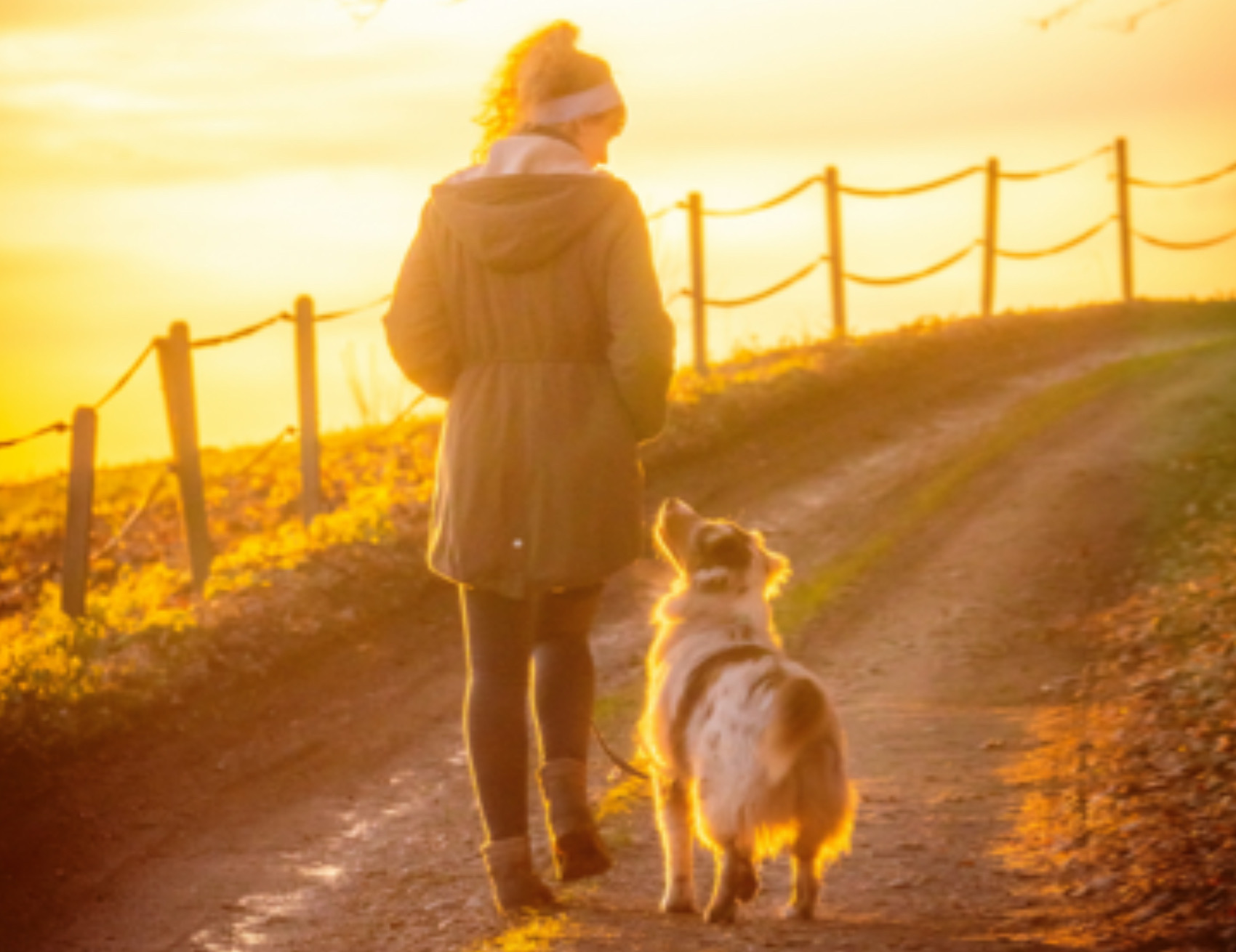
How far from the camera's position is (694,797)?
163 inches

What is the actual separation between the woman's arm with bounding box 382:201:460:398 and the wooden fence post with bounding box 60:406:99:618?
5251mm

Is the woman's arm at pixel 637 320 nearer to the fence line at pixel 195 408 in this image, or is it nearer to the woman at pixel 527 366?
the woman at pixel 527 366

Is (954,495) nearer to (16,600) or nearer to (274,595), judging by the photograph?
(274,595)

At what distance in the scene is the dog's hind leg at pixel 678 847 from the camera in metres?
4.32

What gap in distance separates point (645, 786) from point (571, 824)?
1709mm

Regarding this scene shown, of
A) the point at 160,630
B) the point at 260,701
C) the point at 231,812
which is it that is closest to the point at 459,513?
the point at 231,812

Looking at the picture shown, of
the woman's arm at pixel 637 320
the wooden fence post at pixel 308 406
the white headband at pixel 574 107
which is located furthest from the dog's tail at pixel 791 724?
the wooden fence post at pixel 308 406

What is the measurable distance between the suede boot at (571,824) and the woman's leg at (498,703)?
0.32 ft

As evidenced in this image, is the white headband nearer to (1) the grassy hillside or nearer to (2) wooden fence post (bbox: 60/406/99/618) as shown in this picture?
(1) the grassy hillside

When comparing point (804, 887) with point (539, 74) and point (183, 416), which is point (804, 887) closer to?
point (539, 74)

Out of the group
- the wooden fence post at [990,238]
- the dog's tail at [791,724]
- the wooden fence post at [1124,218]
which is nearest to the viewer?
the dog's tail at [791,724]

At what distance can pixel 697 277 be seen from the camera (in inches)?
593

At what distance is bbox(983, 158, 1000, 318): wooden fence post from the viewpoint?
18641 mm

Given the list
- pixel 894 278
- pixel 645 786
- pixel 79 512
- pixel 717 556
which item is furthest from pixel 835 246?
pixel 717 556
